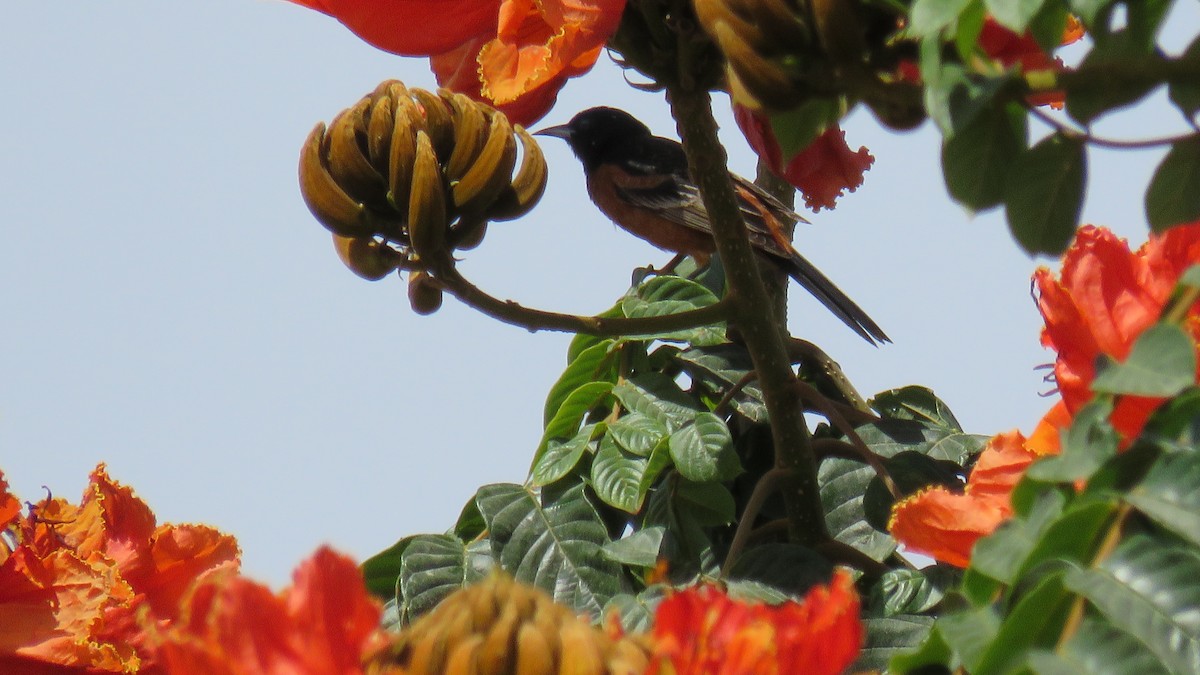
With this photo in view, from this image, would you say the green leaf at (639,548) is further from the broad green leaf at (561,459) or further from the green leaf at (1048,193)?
the green leaf at (1048,193)

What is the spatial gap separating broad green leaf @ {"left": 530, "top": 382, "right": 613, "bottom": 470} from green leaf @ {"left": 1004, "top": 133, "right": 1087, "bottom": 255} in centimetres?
107

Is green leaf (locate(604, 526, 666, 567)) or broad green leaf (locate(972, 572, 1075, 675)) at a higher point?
green leaf (locate(604, 526, 666, 567))

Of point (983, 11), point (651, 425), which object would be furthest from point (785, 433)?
point (983, 11)

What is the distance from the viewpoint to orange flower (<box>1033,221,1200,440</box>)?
2.84 ft

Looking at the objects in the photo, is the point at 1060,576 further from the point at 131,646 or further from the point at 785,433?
the point at 785,433

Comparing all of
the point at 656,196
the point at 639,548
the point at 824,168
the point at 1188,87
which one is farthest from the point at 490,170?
the point at 656,196

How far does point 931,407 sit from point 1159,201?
1.12 m

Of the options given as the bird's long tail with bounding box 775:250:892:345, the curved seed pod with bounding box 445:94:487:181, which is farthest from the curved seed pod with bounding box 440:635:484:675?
the bird's long tail with bounding box 775:250:892:345

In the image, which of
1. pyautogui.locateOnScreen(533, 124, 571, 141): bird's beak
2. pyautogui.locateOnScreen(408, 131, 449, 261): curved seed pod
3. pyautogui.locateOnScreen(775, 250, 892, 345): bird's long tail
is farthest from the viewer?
pyautogui.locateOnScreen(533, 124, 571, 141): bird's beak

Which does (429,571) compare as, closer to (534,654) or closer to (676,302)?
(676,302)

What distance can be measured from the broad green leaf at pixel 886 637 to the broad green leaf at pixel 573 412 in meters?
0.50

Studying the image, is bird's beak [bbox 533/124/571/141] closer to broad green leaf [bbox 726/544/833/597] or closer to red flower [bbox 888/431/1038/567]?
broad green leaf [bbox 726/544/833/597]

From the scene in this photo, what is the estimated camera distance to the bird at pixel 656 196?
4.02m

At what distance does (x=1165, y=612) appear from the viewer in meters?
0.60
